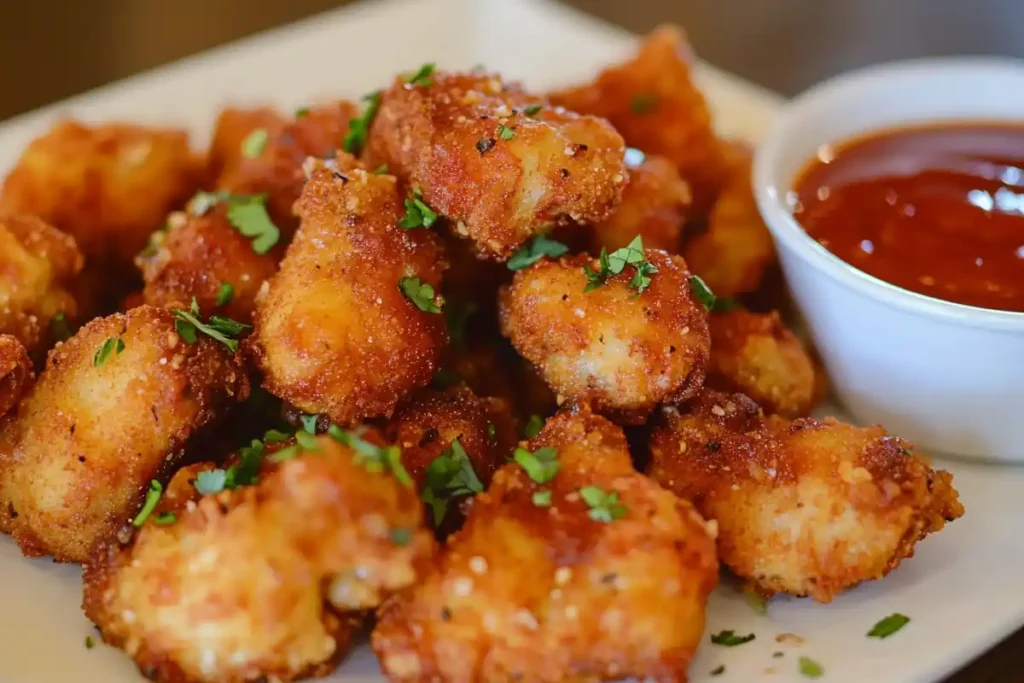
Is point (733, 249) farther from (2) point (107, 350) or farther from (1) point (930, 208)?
(2) point (107, 350)

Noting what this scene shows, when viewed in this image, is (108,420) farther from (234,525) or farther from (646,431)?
(646,431)

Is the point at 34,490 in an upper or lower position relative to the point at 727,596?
upper

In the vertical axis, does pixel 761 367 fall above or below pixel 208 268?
below

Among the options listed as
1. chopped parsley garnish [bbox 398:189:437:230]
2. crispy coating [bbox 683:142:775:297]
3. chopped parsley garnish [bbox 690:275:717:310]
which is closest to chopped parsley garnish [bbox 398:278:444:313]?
chopped parsley garnish [bbox 398:189:437:230]

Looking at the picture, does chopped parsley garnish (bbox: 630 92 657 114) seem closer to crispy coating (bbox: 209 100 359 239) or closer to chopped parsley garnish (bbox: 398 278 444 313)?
crispy coating (bbox: 209 100 359 239)

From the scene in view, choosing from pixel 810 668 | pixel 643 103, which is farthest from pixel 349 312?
pixel 643 103

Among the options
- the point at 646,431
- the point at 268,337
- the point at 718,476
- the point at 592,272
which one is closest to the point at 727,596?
the point at 718,476

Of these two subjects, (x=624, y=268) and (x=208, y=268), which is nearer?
(x=624, y=268)

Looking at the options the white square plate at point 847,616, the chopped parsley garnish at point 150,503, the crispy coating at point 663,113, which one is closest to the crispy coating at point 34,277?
the white square plate at point 847,616
